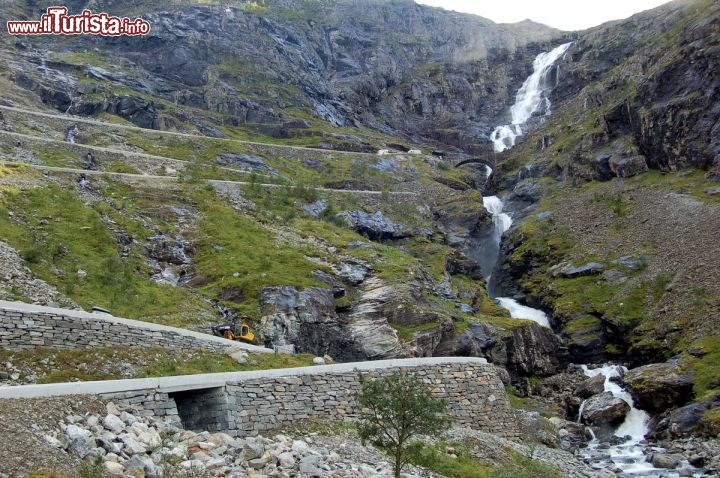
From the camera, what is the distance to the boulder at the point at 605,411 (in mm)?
40000

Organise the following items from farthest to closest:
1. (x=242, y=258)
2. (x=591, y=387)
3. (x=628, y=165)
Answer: (x=628, y=165) < (x=242, y=258) < (x=591, y=387)

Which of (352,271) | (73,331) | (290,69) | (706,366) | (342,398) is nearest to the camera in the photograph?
(73,331)

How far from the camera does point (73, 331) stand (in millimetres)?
21266

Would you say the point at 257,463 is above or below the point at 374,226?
below

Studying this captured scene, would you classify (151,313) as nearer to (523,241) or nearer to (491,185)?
(523,241)

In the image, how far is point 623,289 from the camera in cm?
5706

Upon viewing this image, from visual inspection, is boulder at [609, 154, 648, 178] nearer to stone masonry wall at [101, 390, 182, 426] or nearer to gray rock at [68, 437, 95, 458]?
stone masonry wall at [101, 390, 182, 426]

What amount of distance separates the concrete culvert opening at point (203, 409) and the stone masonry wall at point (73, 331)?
3427mm

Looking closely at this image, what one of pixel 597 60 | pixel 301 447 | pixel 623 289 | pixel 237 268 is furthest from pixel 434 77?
pixel 301 447

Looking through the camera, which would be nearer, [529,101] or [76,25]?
[76,25]

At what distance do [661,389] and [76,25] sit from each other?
433ft

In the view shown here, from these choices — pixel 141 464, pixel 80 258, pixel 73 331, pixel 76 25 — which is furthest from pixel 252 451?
pixel 76 25

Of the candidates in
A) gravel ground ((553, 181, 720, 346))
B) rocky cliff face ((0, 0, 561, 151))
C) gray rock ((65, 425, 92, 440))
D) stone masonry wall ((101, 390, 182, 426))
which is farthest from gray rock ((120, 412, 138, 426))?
rocky cliff face ((0, 0, 561, 151))

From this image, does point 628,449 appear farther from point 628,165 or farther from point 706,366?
point 628,165
